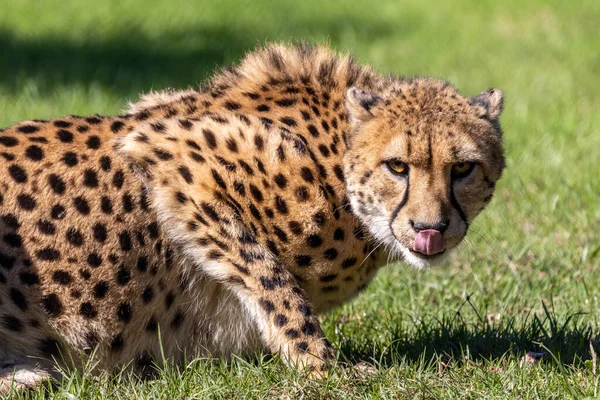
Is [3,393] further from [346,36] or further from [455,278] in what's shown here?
[346,36]

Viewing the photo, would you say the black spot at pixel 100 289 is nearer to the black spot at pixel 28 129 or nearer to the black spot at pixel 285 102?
the black spot at pixel 28 129

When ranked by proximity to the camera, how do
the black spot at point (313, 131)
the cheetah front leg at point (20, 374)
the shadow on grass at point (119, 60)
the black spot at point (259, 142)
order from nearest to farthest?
1. the cheetah front leg at point (20, 374)
2. the black spot at point (259, 142)
3. the black spot at point (313, 131)
4. the shadow on grass at point (119, 60)

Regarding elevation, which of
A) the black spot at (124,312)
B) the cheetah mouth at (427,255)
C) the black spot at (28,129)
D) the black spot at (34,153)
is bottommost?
the black spot at (124,312)

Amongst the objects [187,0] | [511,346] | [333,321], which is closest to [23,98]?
[187,0]

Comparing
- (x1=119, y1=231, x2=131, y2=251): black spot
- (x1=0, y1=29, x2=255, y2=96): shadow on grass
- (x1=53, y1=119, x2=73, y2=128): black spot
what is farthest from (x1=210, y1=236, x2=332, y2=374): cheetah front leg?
(x1=0, y1=29, x2=255, y2=96): shadow on grass

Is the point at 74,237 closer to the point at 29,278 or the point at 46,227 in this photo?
the point at 46,227

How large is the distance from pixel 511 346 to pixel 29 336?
1.76 m

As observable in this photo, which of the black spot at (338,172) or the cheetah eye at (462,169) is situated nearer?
the cheetah eye at (462,169)

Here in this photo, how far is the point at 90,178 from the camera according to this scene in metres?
4.00

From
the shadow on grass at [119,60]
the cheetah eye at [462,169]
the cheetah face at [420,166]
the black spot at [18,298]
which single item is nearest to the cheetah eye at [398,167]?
the cheetah face at [420,166]

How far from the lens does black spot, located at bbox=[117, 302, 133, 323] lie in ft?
13.0

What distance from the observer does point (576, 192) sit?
264 inches

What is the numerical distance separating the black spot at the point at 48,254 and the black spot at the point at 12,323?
23 centimetres

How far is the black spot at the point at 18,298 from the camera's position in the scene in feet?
12.8
